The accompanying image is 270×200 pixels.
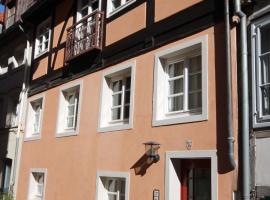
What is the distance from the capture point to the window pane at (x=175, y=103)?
26.7ft

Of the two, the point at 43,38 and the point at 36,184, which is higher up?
the point at 43,38

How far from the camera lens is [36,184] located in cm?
1320

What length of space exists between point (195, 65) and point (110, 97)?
9.40 feet

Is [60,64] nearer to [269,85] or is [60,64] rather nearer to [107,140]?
[107,140]

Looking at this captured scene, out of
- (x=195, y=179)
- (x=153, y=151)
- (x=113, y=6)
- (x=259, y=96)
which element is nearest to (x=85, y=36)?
(x=113, y=6)

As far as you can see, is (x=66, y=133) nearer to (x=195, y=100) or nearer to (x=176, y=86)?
(x=176, y=86)

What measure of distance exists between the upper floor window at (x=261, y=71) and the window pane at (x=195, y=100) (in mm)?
1373

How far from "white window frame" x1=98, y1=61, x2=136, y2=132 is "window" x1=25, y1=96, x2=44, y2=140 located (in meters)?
4.25

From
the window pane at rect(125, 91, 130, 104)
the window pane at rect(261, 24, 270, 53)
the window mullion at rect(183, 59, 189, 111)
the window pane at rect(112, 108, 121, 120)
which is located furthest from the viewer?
the window pane at rect(112, 108, 121, 120)

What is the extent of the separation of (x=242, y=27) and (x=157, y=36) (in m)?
2.31

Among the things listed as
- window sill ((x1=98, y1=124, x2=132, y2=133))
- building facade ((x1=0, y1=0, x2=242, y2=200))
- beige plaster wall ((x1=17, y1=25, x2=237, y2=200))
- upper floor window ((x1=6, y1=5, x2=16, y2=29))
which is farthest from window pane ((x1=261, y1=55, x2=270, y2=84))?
upper floor window ((x1=6, y1=5, x2=16, y2=29))

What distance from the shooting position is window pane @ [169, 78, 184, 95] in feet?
27.0

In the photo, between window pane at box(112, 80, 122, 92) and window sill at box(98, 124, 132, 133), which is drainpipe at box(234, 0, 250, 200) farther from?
window pane at box(112, 80, 122, 92)

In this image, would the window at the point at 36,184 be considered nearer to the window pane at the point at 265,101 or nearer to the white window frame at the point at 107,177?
the white window frame at the point at 107,177
